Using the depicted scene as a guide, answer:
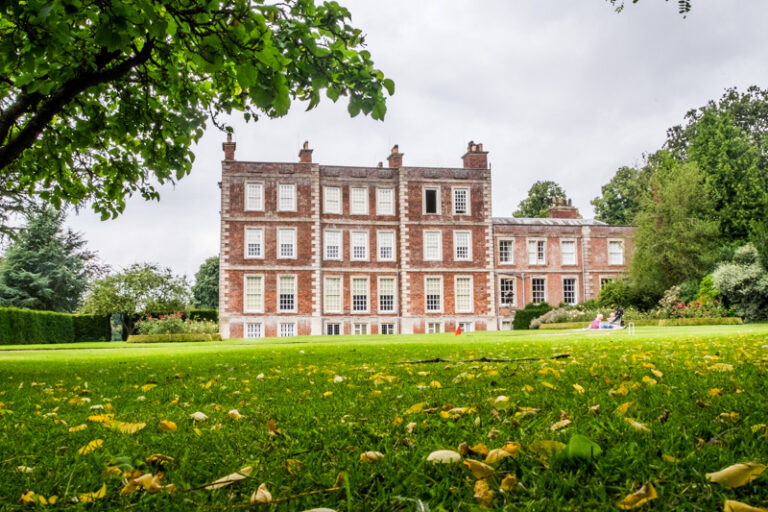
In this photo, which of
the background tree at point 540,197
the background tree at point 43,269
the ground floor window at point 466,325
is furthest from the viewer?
the background tree at point 540,197

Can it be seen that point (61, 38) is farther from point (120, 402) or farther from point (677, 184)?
point (677, 184)

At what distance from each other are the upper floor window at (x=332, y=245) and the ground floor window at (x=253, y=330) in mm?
5705

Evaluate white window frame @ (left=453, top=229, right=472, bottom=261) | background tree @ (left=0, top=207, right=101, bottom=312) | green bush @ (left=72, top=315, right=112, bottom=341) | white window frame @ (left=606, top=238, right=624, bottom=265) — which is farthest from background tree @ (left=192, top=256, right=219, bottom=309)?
white window frame @ (left=606, top=238, right=624, bottom=265)

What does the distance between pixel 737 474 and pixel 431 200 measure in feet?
117

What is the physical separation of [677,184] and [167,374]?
3030 centimetres

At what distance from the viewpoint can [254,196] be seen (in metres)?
35.4

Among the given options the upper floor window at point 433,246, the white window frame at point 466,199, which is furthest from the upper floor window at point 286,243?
the white window frame at point 466,199

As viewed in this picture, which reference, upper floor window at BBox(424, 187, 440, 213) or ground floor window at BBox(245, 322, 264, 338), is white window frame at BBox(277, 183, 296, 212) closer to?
ground floor window at BBox(245, 322, 264, 338)

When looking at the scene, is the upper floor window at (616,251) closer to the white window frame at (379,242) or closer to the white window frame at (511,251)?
the white window frame at (511,251)

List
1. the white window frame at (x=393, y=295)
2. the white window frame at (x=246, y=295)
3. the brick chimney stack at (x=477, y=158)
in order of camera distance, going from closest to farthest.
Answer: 1. the white window frame at (x=246, y=295)
2. the white window frame at (x=393, y=295)
3. the brick chimney stack at (x=477, y=158)

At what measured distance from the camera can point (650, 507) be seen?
191 cm

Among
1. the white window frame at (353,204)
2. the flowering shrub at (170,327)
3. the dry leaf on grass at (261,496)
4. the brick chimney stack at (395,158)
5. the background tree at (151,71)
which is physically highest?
the brick chimney stack at (395,158)

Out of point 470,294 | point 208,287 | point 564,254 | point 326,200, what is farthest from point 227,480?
point 208,287

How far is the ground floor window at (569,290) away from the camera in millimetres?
39000
